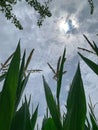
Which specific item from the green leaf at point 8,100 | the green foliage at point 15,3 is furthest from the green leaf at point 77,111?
the green foliage at point 15,3

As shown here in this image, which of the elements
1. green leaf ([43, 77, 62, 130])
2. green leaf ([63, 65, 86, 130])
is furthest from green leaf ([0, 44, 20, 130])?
green leaf ([43, 77, 62, 130])

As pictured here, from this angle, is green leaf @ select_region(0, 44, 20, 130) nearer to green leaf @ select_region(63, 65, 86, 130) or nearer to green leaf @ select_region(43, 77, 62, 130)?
green leaf @ select_region(63, 65, 86, 130)

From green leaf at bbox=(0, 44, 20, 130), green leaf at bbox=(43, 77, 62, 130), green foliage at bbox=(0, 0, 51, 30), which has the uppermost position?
green foliage at bbox=(0, 0, 51, 30)

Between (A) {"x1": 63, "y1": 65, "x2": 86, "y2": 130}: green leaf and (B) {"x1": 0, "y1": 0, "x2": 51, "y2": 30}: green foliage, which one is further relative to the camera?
(B) {"x1": 0, "y1": 0, "x2": 51, "y2": 30}: green foliage

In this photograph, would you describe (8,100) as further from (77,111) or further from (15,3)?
(15,3)

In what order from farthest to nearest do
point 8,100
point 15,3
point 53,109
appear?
1. point 15,3
2. point 53,109
3. point 8,100

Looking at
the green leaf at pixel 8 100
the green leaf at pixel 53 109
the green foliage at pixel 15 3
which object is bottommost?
the green leaf at pixel 8 100

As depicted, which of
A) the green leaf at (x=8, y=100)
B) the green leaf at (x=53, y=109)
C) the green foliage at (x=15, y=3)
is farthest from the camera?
the green foliage at (x=15, y=3)

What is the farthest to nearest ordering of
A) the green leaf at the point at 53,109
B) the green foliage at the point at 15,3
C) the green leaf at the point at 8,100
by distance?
1. the green foliage at the point at 15,3
2. the green leaf at the point at 53,109
3. the green leaf at the point at 8,100

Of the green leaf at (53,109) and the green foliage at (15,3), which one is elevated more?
the green foliage at (15,3)

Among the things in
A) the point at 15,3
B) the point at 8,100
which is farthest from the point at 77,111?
the point at 15,3

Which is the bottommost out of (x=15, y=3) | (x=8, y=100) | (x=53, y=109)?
(x=8, y=100)

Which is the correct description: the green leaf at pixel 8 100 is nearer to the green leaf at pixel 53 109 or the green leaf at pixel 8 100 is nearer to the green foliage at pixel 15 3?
the green leaf at pixel 53 109

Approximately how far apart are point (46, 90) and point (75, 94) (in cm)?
34
